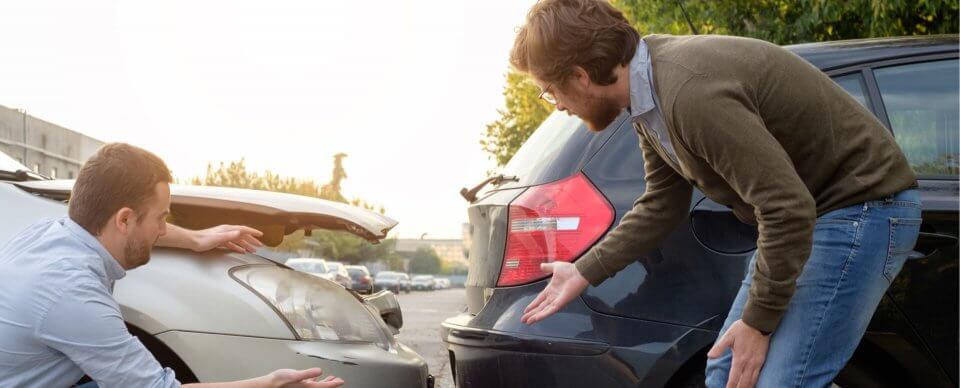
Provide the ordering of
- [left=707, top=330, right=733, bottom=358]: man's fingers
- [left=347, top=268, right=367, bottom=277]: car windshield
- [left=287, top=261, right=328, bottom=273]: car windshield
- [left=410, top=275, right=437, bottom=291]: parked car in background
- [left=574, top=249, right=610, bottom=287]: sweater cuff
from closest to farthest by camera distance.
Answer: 1. [left=707, top=330, right=733, bottom=358]: man's fingers
2. [left=574, top=249, right=610, bottom=287]: sweater cuff
3. [left=287, top=261, right=328, bottom=273]: car windshield
4. [left=347, top=268, right=367, bottom=277]: car windshield
5. [left=410, top=275, right=437, bottom=291]: parked car in background

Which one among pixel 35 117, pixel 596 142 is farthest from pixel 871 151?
pixel 35 117

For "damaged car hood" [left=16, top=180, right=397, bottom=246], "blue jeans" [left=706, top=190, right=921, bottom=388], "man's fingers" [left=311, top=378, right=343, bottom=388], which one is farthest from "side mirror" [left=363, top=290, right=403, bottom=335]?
"blue jeans" [left=706, top=190, right=921, bottom=388]

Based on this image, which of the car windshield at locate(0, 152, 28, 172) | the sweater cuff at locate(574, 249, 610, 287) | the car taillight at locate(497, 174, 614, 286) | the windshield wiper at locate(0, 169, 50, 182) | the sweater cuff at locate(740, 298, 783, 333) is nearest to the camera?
the sweater cuff at locate(740, 298, 783, 333)

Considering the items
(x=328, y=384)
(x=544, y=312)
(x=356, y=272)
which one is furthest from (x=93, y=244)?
(x=356, y=272)

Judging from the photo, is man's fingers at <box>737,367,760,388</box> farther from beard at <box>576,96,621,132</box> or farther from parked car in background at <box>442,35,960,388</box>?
beard at <box>576,96,621,132</box>

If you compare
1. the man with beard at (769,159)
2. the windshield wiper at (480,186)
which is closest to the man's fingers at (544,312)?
the man with beard at (769,159)

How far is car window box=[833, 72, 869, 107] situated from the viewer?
291 cm

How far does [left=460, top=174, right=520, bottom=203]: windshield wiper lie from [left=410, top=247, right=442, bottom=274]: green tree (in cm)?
14070

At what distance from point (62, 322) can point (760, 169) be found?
1.57 m

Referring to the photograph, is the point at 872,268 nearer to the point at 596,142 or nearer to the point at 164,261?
the point at 596,142

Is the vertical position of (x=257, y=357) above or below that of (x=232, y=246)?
below

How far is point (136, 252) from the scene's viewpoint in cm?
241

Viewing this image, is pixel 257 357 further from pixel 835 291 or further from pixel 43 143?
pixel 43 143

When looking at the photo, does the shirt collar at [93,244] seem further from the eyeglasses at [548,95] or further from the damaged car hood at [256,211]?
the eyeglasses at [548,95]
